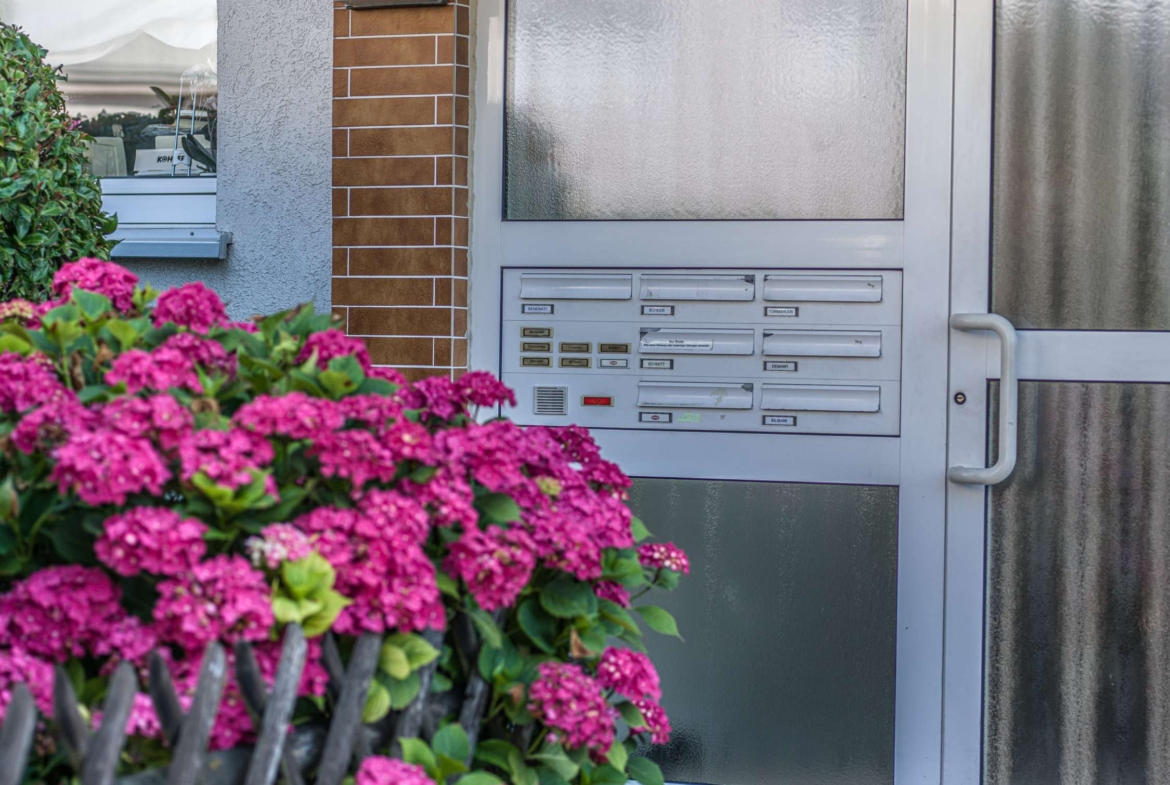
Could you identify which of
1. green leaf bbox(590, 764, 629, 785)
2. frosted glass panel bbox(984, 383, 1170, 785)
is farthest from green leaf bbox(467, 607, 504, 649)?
frosted glass panel bbox(984, 383, 1170, 785)

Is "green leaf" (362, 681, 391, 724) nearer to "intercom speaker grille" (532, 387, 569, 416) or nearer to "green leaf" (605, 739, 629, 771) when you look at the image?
"green leaf" (605, 739, 629, 771)

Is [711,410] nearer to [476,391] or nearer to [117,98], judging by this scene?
[476,391]

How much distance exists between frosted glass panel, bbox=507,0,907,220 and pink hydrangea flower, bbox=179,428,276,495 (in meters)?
2.10

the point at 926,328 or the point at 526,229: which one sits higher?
the point at 526,229

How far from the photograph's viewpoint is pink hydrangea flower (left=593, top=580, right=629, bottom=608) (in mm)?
1892

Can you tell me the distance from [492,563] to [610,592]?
0.33 metres

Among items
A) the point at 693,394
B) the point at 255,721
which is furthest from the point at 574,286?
the point at 255,721

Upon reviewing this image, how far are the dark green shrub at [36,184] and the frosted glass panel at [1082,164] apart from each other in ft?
7.82

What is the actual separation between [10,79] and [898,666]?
108 inches

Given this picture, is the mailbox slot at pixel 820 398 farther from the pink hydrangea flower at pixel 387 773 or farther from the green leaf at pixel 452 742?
the pink hydrangea flower at pixel 387 773

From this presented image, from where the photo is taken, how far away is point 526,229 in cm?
352

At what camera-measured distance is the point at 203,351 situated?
1731 mm

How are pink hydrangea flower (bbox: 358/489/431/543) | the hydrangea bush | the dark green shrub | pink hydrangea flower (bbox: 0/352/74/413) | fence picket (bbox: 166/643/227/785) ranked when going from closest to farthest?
fence picket (bbox: 166/643/227/785) < the hydrangea bush < pink hydrangea flower (bbox: 358/489/431/543) < pink hydrangea flower (bbox: 0/352/74/413) < the dark green shrub

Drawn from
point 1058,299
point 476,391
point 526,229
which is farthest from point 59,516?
point 1058,299
